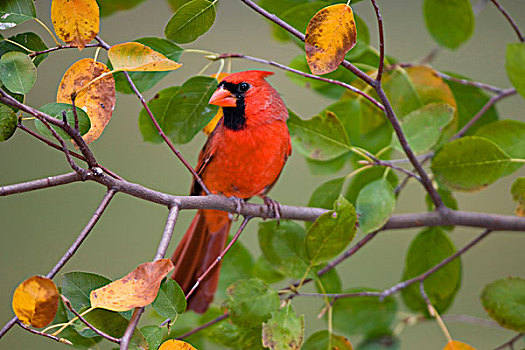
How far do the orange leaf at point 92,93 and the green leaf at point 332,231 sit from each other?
364mm

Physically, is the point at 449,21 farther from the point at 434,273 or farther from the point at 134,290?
the point at 134,290

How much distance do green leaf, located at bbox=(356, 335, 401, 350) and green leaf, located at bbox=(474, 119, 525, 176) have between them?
433 mm

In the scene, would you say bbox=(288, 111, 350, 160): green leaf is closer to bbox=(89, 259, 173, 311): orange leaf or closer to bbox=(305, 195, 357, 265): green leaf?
bbox=(305, 195, 357, 265): green leaf

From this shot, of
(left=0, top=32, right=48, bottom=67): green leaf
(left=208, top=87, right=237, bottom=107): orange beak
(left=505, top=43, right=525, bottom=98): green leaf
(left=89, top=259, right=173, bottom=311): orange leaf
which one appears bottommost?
(left=89, top=259, right=173, bottom=311): orange leaf

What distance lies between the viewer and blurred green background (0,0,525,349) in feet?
9.64

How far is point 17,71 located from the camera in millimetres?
704

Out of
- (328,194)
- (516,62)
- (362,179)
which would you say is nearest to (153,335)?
(328,194)

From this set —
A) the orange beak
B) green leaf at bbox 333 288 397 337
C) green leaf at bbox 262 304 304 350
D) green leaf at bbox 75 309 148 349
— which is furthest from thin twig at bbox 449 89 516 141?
green leaf at bbox 75 309 148 349

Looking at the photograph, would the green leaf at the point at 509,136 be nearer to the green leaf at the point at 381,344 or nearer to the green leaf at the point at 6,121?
the green leaf at the point at 381,344

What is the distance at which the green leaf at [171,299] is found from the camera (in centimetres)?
72

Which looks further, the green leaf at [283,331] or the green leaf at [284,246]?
the green leaf at [284,246]

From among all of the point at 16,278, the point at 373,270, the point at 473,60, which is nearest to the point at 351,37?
the point at 373,270

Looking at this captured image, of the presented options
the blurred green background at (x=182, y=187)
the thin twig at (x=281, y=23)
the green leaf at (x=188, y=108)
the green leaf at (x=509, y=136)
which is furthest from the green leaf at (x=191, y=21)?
the blurred green background at (x=182, y=187)

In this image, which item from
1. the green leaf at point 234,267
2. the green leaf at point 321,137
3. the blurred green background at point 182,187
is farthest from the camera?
the blurred green background at point 182,187
